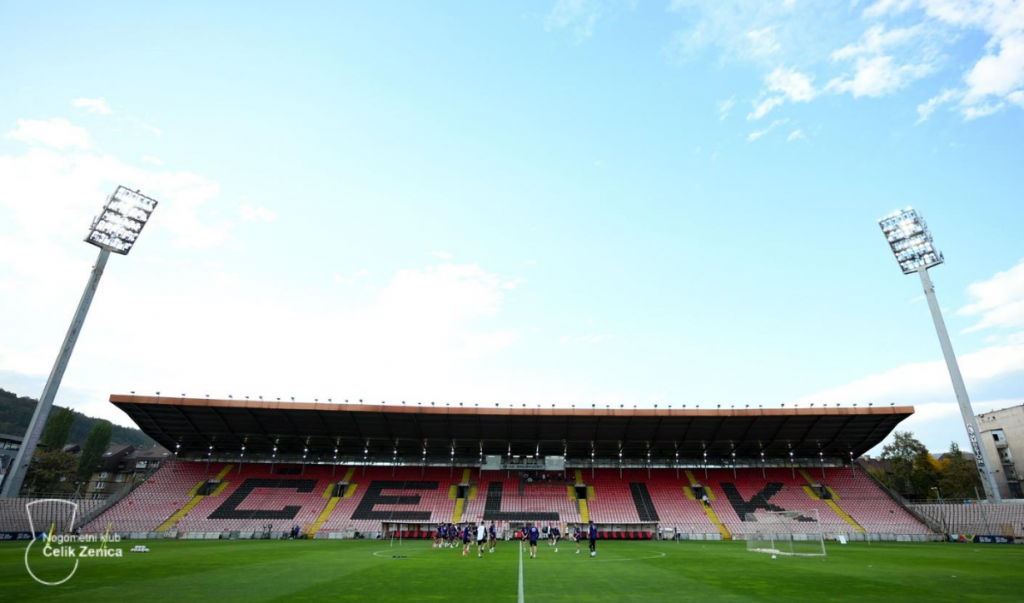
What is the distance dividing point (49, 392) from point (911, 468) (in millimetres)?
98393

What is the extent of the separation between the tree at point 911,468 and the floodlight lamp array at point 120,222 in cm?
9494

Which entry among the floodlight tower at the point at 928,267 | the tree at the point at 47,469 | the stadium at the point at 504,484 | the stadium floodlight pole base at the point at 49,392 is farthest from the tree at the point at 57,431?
the floodlight tower at the point at 928,267

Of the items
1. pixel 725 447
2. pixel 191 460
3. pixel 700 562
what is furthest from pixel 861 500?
pixel 191 460

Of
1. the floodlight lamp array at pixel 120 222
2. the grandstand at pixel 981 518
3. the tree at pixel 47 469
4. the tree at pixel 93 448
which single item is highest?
the floodlight lamp array at pixel 120 222

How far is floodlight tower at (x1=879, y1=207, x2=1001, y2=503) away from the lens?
136 ft

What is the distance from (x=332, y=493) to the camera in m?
49.3

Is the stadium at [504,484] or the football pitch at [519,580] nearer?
the football pitch at [519,580]

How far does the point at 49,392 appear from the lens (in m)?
39.5

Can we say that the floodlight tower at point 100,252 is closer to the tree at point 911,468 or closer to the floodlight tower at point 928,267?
the floodlight tower at point 928,267

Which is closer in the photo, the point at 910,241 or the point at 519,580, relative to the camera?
the point at 519,580

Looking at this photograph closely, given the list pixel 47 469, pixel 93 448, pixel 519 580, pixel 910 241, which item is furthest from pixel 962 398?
pixel 93 448

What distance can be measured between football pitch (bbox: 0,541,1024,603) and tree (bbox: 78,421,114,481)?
7548cm

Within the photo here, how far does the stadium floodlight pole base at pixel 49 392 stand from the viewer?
37750 millimetres

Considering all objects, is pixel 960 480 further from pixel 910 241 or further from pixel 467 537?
pixel 467 537
